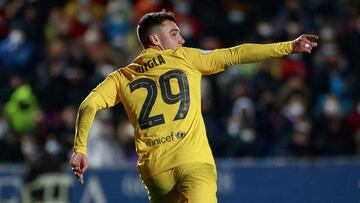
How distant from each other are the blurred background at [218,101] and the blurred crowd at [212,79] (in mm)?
21

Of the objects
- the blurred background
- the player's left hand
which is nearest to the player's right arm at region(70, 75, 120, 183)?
the player's left hand

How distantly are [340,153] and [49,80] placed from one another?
205 inches

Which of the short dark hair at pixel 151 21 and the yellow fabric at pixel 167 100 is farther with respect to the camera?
the short dark hair at pixel 151 21

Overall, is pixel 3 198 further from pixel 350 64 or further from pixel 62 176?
pixel 350 64

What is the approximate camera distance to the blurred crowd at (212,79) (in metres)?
15.4

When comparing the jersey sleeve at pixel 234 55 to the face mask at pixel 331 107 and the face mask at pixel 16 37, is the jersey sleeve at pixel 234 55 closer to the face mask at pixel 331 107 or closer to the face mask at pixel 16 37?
the face mask at pixel 331 107

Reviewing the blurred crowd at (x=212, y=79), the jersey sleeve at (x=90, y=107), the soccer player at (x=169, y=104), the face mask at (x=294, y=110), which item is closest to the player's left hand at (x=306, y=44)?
the soccer player at (x=169, y=104)

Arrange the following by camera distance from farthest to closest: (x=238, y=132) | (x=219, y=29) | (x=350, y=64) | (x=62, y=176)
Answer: (x=219, y=29), (x=350, y=64), (x=238, y=132), (x=62, y=176)

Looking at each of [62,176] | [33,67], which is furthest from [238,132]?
[33,67]

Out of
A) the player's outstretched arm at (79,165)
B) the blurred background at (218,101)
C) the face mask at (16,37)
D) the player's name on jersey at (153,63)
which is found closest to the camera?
the player's outstretched arm at (79,165)

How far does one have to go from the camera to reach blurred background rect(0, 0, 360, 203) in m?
14.7

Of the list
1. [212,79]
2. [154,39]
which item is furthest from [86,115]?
[212,79]

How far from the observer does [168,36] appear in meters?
8.18

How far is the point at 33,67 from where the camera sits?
60.7 feet
